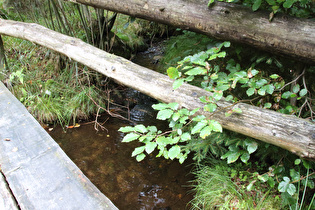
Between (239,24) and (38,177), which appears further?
(239,24)

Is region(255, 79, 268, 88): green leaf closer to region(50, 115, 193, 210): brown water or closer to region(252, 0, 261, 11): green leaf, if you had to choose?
region(252, 0, 261, 11): green leaf

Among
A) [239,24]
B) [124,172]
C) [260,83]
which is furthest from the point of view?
[124,172]

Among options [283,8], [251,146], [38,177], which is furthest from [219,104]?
[38,177]

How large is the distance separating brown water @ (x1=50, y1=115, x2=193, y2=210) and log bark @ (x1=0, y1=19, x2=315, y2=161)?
1241 millimetres

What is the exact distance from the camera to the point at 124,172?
279cm

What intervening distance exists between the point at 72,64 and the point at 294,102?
11.7 feet

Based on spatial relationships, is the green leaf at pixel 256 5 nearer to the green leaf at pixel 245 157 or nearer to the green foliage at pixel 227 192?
the green leaf at pixel 245 157

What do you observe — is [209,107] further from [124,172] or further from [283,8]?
[124,172]

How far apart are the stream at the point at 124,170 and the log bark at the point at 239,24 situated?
1.67 metres

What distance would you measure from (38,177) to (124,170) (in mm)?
1281

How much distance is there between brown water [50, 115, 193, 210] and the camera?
8.05 ft

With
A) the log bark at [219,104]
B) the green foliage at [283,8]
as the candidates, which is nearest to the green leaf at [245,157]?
the log bark at [219,104]

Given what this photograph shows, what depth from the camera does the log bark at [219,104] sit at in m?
1.40

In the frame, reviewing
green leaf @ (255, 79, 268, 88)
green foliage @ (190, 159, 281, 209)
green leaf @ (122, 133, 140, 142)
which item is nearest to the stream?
green foliage @ (190, 159, 281, 209)
